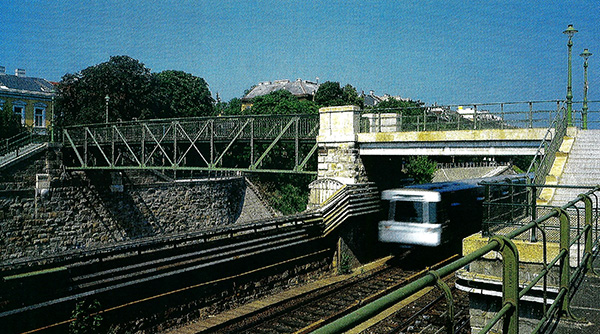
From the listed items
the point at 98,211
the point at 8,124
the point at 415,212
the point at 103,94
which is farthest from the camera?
the point at 103,94

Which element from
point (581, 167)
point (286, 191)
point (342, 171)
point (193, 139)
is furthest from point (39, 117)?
point (581, 167)

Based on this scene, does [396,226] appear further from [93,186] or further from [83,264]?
[93,186]

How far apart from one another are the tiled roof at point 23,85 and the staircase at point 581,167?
4838cm

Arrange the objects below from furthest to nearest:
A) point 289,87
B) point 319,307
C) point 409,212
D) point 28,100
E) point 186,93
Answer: point 289,87, point 186,93, point 28,100, point 409,212, point 319,307

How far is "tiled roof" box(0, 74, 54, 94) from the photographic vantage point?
4850 cm

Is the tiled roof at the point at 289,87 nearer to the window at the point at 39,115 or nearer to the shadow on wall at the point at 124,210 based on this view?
the window at the point at 39,115

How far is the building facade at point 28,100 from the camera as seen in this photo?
46.2 m

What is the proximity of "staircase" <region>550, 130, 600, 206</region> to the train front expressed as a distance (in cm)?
445

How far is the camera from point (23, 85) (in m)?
50.5

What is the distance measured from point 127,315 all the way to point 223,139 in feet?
43.8

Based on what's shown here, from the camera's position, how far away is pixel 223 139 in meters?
23.0

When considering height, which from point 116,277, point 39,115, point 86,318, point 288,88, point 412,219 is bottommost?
point 86,318

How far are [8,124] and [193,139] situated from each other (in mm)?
20092

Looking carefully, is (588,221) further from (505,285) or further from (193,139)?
(193,139)
